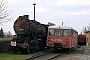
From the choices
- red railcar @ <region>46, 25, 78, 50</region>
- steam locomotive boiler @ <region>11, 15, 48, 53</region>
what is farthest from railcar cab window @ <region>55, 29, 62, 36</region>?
steam locomotive boiler @ <region>11, 15, 48, 53</region>

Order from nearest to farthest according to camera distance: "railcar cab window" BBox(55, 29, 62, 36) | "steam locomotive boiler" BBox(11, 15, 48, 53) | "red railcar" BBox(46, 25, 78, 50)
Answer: "steam locomotive boiler" BBox(11, 15, 48, 53) → "red railcar" BBox(46, 25, 78, 50) → "railcar cab window" BBox(55, 29, 62, 36)

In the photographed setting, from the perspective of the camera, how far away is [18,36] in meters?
21.1

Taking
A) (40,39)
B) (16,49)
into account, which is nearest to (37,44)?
(40,39)

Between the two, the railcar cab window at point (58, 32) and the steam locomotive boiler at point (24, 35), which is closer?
the steam locomotive boiler at point (24, 35)

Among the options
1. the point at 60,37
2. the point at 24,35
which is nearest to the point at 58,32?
the point at 60,37

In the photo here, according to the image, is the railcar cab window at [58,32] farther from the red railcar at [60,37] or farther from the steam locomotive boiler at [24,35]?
the steam locomotive boiler at [24,35]

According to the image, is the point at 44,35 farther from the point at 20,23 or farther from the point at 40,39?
the point at 20,23

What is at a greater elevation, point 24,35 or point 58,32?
point 58,32

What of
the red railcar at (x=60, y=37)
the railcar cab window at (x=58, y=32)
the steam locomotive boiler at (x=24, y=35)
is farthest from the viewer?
the railcar cab window at (x=58, y=32)

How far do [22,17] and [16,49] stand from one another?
3.03m

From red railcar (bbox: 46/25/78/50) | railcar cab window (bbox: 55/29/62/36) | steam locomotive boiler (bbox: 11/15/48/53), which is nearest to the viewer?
steam locomotive boiler (bbox: 11/15/48/53)

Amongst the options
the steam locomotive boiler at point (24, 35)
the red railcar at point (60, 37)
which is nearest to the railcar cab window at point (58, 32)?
the red railcar at point (60, 37)

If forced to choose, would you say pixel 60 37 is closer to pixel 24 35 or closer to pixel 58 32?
pixel 58 32

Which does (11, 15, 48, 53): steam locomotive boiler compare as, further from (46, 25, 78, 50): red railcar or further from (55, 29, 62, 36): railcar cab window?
(55, 29, 62, 36): railcar cab window
